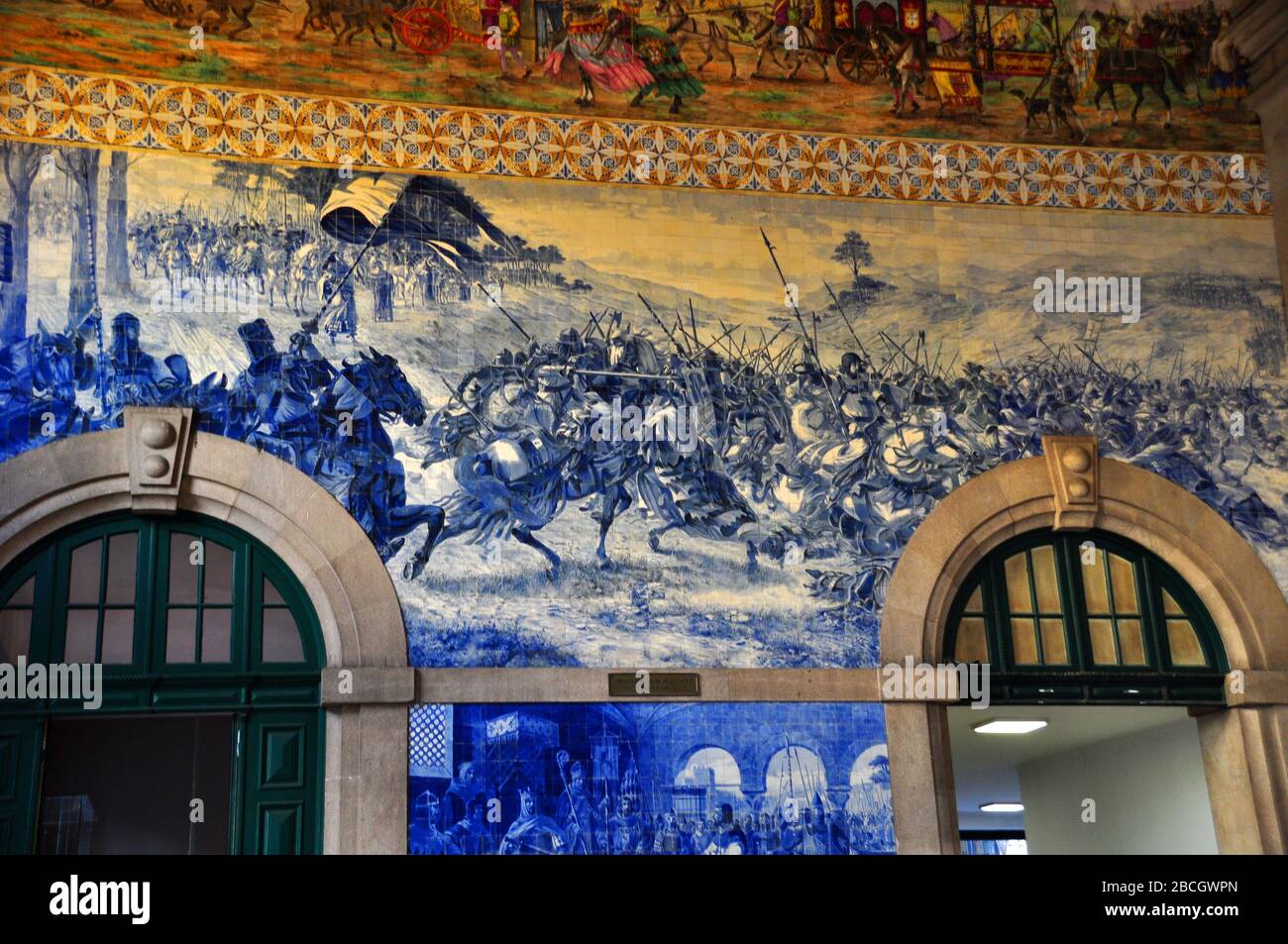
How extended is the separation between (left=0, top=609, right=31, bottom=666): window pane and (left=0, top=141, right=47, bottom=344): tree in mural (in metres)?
1.93

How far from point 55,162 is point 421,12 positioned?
9.91 ft

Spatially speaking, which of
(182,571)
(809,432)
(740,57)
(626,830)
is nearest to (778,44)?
(740,57)

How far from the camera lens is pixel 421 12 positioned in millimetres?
12414

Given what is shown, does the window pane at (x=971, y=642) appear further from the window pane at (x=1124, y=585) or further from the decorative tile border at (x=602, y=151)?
the decorative tile border at (x=602, y=151)

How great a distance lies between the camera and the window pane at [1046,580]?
1227 centimetres

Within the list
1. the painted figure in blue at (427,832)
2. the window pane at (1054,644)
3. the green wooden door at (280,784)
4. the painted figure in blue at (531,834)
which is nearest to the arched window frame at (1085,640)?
the window pane at (1054,644)

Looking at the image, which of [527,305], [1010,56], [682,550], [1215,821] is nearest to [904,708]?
[682,550]

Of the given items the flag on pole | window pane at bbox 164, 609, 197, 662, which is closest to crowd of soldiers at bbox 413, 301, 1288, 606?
the flag on pole

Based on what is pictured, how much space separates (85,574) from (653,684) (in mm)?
3998

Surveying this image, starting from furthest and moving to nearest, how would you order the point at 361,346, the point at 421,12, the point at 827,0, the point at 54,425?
the point at 827,0, the point at 421,12, the point at 361,346, the point at 54,425

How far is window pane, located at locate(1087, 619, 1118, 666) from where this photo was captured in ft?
40.1

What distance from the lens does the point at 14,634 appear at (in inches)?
417

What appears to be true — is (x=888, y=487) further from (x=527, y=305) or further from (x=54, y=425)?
(x=54, y=425)

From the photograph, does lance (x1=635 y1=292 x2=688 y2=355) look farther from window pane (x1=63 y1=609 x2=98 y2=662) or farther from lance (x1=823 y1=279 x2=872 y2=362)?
window pane (x1=63 y1=609 x2=98 y2=662)
